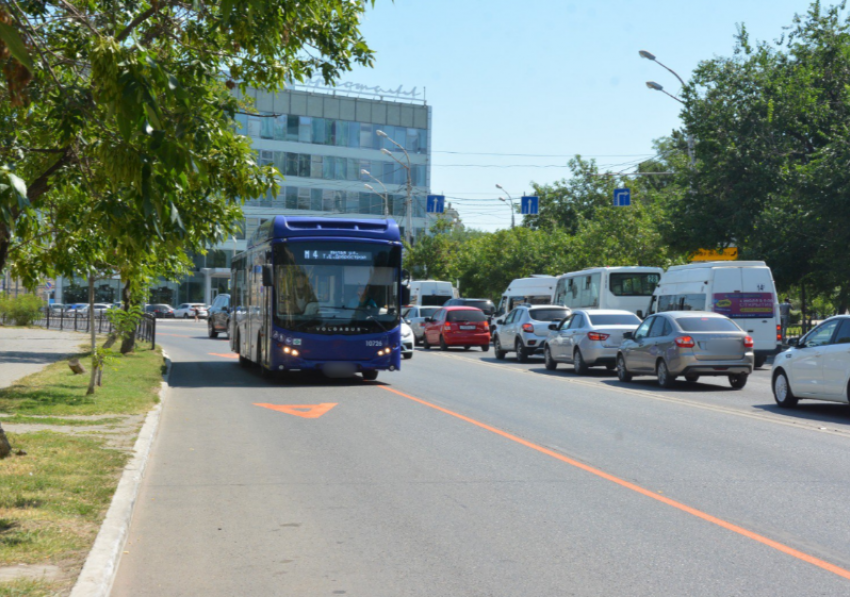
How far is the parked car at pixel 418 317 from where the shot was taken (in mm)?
41366

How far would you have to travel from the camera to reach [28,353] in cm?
2884

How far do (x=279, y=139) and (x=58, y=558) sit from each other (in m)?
79.2

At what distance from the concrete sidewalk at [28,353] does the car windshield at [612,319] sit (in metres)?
13.2

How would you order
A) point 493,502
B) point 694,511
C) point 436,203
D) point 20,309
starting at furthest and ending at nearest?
point 20,309 → point 436,203 → point 493,502 → point 694,511

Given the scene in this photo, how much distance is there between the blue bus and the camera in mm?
19688

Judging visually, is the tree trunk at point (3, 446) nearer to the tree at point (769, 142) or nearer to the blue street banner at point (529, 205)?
the tree at point (769, 142)

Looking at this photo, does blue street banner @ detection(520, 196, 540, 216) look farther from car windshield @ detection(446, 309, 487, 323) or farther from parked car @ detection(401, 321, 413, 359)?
parked car @ detection(401, 321, 413, 359)

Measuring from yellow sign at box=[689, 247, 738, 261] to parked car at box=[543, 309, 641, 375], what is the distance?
1175 centimetres

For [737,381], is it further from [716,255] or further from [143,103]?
[143,103]

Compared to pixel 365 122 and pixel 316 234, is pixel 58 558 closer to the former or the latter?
pixel 316 234

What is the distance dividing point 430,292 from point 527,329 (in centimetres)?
2290

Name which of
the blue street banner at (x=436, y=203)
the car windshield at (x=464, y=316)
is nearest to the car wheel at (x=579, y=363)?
the car windshield at (x=464, y=316)

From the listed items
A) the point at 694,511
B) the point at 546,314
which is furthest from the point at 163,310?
the point at 694,511


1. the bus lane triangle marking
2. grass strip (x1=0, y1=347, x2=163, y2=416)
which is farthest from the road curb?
the bus lane triangle marking
